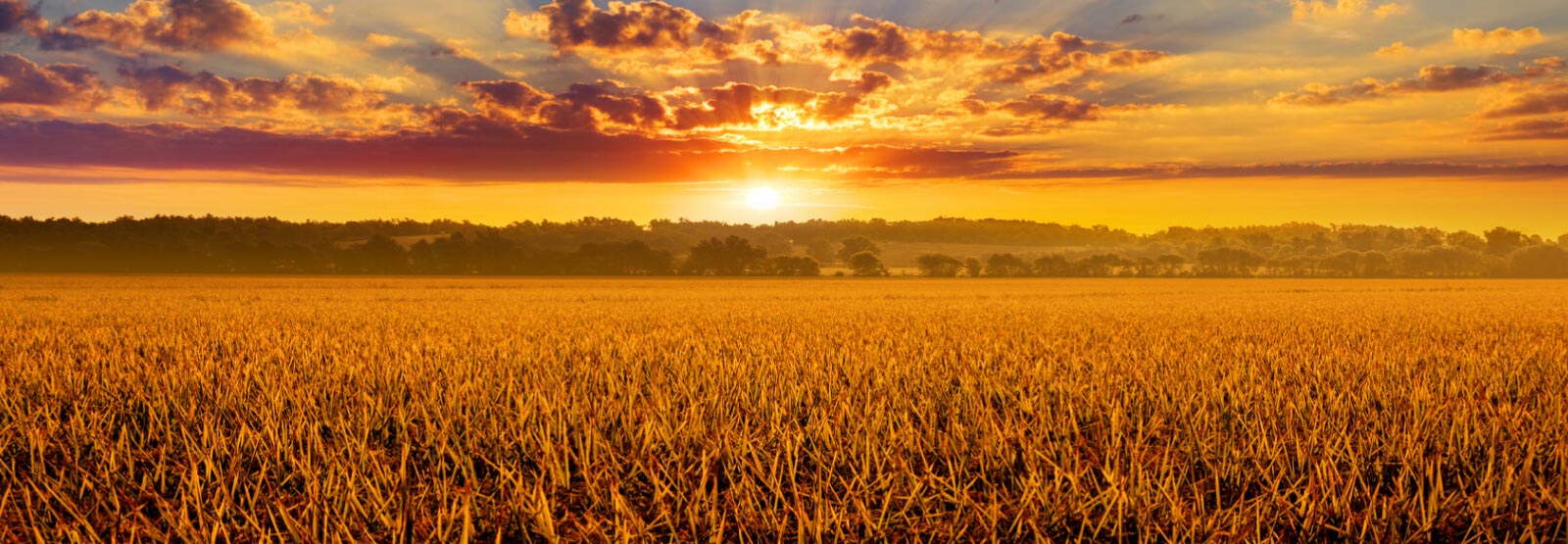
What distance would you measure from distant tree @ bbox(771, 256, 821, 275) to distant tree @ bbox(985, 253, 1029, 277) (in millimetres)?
18218

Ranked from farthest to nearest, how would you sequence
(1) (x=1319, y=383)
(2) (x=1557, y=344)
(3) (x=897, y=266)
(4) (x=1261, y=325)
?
(3) (x=897, y=266) → (4) (x=1261, y=325) → (2) (x=1557, y=344) → (1) (x=1319, y=383)

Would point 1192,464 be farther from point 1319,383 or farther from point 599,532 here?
point 1319,383

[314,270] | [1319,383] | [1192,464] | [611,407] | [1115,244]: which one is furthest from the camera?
[1115,244]

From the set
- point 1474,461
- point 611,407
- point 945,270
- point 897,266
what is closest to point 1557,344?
point 1474,461

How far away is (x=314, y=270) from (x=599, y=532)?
298 ft

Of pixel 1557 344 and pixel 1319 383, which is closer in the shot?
pixel 1319 383

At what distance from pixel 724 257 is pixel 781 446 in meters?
85.2

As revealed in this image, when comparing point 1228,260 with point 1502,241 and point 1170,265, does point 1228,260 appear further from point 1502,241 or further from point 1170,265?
point 1502,241

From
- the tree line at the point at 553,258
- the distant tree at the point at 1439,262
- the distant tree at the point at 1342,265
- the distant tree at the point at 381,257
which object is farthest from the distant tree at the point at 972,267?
the distant tree at the point at 381,257

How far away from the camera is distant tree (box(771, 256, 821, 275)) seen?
86.9 metres

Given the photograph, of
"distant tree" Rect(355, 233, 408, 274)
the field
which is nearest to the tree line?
"distant tree" Rect(355, 233, 408, 274)

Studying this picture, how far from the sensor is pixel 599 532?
2.67m

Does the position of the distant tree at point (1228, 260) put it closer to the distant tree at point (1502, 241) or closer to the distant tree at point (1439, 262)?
the distant tree at point (1439, 262)

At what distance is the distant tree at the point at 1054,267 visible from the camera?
9075 cm
